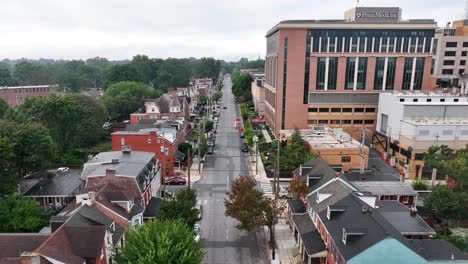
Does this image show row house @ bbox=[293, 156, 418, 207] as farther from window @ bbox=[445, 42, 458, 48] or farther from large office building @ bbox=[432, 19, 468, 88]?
window @ bbox=[445, 42, 458, 48]

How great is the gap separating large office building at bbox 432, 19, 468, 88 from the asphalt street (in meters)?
66.4

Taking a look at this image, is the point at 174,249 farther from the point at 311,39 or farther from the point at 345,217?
the point at 311,39

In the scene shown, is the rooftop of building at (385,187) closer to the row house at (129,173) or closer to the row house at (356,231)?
the row house at (356,231)

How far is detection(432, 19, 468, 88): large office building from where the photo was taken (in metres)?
91.8

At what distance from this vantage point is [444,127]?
2025 inches

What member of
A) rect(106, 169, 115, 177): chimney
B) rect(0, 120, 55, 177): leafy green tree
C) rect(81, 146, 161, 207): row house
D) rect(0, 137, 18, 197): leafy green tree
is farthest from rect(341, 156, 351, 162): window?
rect(0, 137, 18, 197): leafy green tree

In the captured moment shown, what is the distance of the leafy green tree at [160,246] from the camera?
20.1 metres

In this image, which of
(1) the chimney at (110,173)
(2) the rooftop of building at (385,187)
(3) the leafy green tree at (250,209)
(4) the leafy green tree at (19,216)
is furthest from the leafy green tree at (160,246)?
(2) the rooftop of building at (385,187)

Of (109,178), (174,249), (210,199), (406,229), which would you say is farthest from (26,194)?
(406,229)

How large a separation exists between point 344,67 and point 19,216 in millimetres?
63615

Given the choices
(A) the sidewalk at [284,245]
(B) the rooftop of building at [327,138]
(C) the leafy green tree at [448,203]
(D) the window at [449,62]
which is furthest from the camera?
Answer: (D) the window at [449,62]

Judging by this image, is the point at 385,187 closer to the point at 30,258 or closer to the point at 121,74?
the point at 30,258

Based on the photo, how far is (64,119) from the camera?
58344 mm

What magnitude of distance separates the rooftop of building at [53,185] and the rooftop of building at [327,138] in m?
36.7
